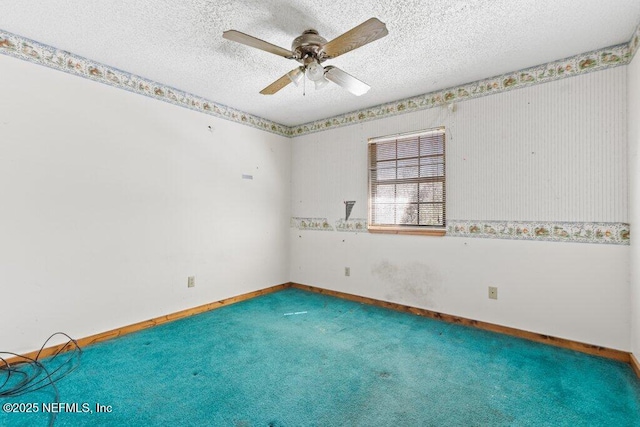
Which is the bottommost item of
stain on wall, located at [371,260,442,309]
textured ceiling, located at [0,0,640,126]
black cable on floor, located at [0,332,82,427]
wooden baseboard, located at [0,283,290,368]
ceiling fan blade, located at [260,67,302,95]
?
black cable on floor, located at [0,332,82,427]

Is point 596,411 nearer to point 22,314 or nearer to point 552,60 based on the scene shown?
point 552,60

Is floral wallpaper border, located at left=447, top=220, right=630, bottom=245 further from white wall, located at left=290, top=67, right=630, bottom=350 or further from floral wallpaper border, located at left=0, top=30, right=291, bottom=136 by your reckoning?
floral wallpaper border, located at left=0, top=30, right=291, bottom=136

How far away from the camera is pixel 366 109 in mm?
3791

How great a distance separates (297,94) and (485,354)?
10.1ft

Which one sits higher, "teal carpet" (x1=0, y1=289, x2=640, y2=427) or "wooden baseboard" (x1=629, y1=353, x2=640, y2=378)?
"wooden baseboard" (x1=629, y1=353, x2=640, y2=378)

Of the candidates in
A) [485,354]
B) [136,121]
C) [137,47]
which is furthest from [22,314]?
[485,354]

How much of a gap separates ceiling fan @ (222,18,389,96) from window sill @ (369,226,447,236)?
5.67ft

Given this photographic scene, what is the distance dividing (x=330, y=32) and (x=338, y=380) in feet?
8.08

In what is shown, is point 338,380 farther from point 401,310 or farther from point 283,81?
point 283,81

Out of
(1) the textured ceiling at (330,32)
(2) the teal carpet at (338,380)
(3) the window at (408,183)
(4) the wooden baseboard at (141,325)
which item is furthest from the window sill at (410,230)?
(4) the wooden baseboard at (141,325)

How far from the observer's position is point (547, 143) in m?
2.62

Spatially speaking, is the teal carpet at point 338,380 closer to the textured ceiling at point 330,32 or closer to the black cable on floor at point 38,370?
the black cable on floor at point 38,370

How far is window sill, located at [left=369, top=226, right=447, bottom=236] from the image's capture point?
→ 3225 millimetres

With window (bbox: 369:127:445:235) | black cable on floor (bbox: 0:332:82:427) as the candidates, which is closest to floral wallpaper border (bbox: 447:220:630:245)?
window (bbox: 369:127:445:235)
